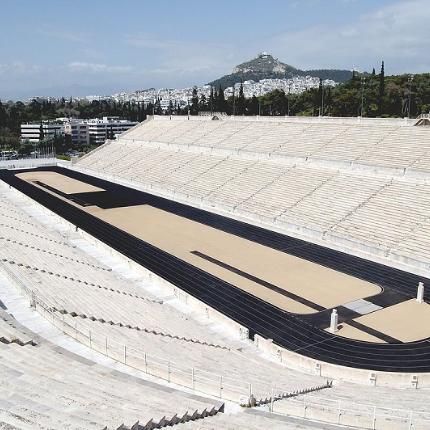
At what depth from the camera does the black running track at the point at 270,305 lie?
15.6 meters

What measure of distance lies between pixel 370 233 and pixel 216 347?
14785mm

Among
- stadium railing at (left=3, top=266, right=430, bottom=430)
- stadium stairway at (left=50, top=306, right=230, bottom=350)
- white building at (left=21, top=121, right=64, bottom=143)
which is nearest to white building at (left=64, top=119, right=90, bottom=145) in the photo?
white building at (left=21, top=121, right=64, bottom=143)

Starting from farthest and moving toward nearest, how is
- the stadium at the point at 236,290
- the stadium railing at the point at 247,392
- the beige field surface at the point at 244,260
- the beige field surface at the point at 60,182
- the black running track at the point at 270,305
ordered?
the beige field surface at the point at 60,182, the beige field surface at the point at 244,260, the black running track at the point at 270,305, the stadium at the point at 236,290, the stadium railing at the point at 247,392

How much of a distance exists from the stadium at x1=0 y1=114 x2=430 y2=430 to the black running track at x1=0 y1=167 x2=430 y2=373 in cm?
9

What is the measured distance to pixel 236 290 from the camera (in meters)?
21.5

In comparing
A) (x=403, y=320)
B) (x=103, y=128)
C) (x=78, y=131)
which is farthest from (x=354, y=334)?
(x=78, y=131)

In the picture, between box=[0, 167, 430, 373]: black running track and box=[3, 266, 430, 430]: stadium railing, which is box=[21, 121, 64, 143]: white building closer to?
box=[0, 167, 430, 373]: black running track

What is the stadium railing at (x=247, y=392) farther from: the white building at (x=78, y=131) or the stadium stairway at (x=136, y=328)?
the white building at (x=78, y=131)

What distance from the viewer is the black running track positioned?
1559cm

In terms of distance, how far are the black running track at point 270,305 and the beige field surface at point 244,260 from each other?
0.65 metres

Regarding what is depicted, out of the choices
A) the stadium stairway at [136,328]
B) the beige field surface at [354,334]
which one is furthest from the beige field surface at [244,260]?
the stadium stairway at [136,328]

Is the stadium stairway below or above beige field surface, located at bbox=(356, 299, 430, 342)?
above

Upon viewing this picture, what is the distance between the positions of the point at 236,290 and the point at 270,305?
2.21 meters

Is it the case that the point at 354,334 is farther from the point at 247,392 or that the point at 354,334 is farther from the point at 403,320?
the point at 247,392
